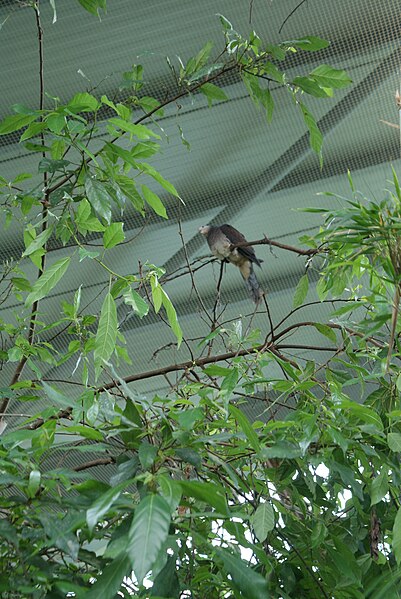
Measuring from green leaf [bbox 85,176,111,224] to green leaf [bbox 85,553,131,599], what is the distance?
61cm

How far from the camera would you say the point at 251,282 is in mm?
2852

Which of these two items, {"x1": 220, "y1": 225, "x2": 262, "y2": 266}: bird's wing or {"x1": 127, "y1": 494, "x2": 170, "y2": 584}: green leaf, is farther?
{"x1": 220, "y1": 225, "x2": 262, "y2": 266}: bird's wing

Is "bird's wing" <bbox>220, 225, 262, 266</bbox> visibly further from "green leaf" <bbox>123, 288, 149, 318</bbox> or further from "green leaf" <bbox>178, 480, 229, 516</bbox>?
"green leaf" <bbox>178, 480, 229, 516</bbox>

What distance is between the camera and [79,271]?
2957mm

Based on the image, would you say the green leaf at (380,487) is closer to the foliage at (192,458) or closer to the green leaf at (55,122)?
the foliage at (192,458)

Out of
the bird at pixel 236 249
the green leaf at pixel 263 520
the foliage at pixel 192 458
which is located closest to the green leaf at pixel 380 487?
the foliage at pixel 192 458

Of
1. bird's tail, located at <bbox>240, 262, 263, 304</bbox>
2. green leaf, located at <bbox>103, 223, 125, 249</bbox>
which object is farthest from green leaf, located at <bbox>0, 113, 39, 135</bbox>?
bird's tail, located at <bbox>240, 262, 263, 304</bbox>

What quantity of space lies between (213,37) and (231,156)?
0.39 metres

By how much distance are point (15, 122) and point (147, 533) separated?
32.9 inches

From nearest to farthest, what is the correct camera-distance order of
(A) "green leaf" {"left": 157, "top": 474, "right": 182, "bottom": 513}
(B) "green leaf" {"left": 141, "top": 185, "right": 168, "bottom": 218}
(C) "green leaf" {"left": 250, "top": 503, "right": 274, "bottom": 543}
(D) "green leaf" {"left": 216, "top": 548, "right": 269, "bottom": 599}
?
1. (A) "green leaf" {"left": 157, "top": 474, "right": 182, "bottom": 513}
2. (D) "green leaf" {"left": 216, "top": 548, "right": 269, "bottom": 599}
3. (C) "green leaf" {"left": 250, "top": 503, "right": 274, "bottom": 543}
4. (B) "green leaf" {"left": 141, "top": 185, "right": 168, "bottom": 218}

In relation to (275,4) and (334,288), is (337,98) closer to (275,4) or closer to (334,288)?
(275,4)

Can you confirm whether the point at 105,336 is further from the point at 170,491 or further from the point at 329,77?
the point at 329,77

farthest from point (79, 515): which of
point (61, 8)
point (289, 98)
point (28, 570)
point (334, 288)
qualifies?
point (289, 98)

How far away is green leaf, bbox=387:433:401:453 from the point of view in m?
1.37
